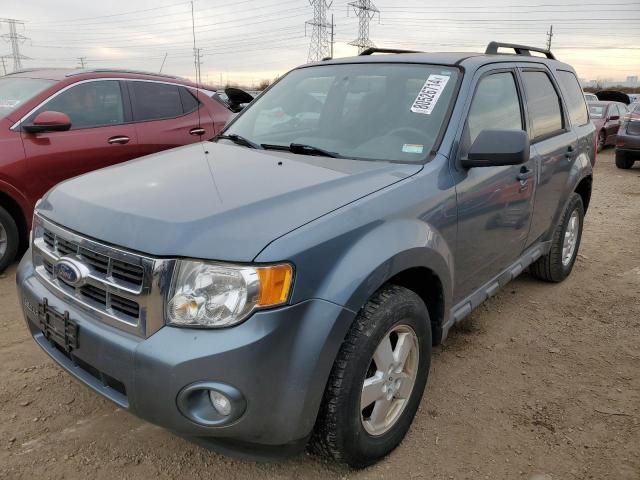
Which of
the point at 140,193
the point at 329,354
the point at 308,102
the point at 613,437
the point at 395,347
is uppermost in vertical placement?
the point at 308,102

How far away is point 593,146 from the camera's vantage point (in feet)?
15.3

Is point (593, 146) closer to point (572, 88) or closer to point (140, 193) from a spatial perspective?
point (572, 88)

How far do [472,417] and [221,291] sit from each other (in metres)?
1.65

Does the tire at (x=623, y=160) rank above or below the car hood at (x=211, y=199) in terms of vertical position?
below

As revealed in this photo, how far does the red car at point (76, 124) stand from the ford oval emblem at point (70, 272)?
9.11 ft

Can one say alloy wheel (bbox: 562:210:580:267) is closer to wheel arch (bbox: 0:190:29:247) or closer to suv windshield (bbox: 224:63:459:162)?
suv windshield (bbox: 224:63:459:162)

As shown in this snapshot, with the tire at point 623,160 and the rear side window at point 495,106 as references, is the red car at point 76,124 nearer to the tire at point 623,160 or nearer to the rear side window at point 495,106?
the rear side window at point 495,106

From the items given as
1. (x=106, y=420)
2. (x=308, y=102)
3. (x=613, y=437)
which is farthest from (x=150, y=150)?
(x=613, y=437)

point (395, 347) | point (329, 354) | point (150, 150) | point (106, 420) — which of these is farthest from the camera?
point (150, 150)

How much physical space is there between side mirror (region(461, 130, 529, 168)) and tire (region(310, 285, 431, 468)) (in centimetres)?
78

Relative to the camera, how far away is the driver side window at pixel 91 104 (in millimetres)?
4830

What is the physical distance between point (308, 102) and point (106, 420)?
6.88 ft

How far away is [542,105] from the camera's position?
3.80 meters

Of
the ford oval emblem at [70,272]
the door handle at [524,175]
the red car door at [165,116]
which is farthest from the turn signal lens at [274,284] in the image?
the red car door at [165,116]
